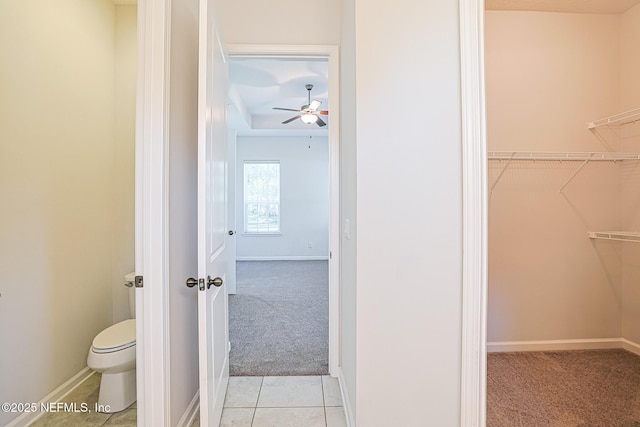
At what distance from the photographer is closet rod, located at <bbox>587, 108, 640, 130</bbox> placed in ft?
6.97

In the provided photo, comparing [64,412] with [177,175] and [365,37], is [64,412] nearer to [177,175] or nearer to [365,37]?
[177,175]

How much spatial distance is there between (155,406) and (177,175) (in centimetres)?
109

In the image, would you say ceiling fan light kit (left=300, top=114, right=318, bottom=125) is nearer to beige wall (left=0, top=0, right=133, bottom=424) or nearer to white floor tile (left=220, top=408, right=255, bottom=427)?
beige wall (left=0, top=0, right=133, bottom=424)

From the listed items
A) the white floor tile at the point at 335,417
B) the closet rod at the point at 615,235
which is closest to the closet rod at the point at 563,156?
the closet rod at the point at 615,235

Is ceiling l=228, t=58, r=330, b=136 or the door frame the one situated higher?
ceiling l=228, t=58, r=330, b=136

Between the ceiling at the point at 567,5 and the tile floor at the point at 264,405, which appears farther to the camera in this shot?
the ceiling at the point at 567,5

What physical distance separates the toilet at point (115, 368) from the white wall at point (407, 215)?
1.38 m

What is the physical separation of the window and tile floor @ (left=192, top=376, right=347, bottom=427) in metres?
4.57

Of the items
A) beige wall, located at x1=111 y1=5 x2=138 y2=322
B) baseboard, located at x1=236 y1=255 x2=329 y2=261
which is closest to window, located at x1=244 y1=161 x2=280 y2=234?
baseboard, located at x1=236 y1=255 x2=329 y2=261

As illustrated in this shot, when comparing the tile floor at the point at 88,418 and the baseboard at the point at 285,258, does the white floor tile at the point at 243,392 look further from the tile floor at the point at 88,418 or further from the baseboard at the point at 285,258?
the baseboard at the point at 285,258

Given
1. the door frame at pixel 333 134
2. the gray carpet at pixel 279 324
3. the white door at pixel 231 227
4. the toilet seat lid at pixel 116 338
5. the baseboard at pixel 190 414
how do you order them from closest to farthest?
the baseboard at pixel 190 414 → the toilet seat lid at pixel 116 338 → the door frame at pixel 333 134 → the gray carpet at pixel 279 324 → the white door at pixel 231 227

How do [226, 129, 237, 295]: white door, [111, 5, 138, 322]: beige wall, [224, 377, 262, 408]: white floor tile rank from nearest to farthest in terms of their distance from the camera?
[224, 377, 262, 408]: white floor tile, [111, 5, 138, 322]: beige wall, [226, 129, 237, 295]: white door

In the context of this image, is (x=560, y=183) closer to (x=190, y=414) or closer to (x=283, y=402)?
(x=283, y=402)

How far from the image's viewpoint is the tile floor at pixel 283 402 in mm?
1624
